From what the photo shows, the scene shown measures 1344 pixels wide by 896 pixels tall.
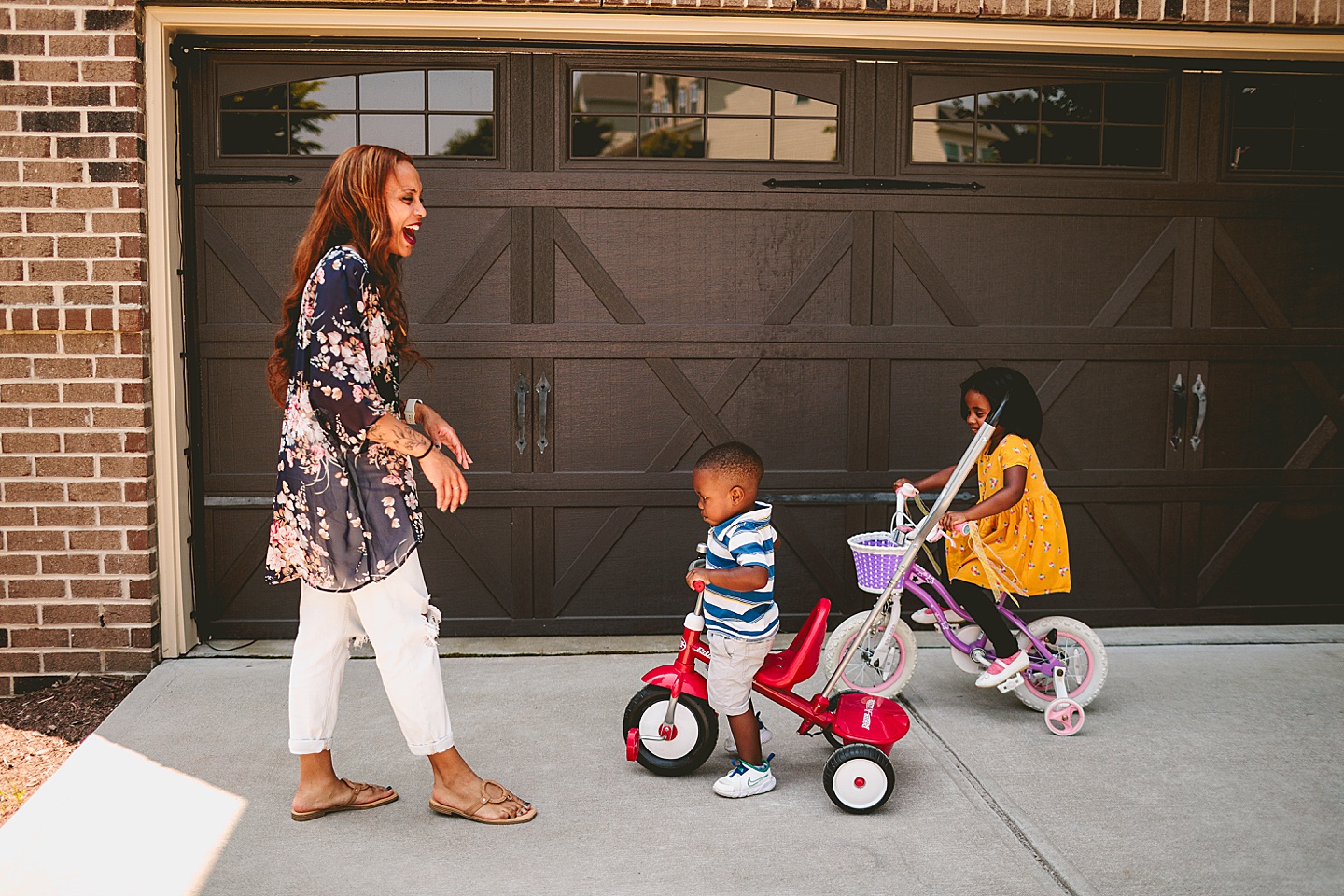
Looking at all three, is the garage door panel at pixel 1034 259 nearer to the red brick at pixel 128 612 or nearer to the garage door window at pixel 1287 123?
the garage door window at pixel 1287 123

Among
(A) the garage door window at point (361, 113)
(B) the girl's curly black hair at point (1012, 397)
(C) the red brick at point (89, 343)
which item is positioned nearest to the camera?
(B) the girl's curly black hair at point (1012, 397)

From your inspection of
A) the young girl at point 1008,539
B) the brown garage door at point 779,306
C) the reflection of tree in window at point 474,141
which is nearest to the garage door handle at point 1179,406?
the brown garage door at point 779,306

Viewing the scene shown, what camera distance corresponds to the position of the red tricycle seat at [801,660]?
357 centimetres

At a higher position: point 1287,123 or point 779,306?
point 1287,123

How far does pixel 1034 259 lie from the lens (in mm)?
5258

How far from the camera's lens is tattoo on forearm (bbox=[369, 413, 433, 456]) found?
3049 mm

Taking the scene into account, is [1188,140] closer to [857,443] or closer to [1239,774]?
[857,443]

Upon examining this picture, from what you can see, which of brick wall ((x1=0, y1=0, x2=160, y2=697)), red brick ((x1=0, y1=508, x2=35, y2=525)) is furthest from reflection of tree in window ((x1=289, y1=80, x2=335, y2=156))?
red brick ((x1=0, y1=508, x2=35, y2=525))

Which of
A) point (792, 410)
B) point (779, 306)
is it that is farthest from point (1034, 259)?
point (792, 410)

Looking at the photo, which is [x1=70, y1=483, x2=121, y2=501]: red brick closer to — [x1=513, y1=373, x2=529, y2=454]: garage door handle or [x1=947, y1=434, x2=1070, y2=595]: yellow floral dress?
[x1=513, y1=373, x2=529, y2=454]: garage door handle

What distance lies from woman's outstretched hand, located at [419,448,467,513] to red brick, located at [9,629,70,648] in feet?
8.82

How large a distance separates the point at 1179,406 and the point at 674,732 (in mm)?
3227

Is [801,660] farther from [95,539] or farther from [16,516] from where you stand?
[16,516]

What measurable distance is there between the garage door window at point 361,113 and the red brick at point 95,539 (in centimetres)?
179
